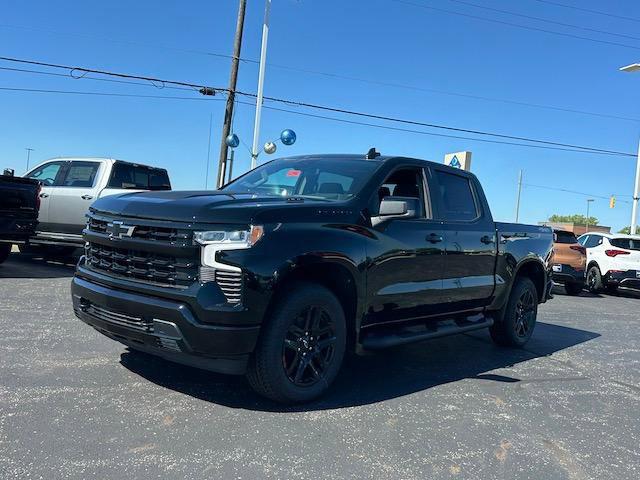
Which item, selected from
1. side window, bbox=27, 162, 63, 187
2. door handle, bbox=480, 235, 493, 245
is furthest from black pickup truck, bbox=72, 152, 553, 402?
side window, bbox=27, 162, 63, 187

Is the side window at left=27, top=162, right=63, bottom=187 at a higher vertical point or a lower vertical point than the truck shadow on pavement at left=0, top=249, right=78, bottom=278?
higher

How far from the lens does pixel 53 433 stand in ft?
10.9

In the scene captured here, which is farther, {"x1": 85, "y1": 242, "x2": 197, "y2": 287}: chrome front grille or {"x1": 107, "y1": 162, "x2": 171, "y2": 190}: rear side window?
{"x1": 107, "y1": 162, "x2": 171, "y2": 190}: rear side window

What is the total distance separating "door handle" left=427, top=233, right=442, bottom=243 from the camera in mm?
5070

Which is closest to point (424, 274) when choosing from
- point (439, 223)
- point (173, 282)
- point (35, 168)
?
point (439, 223)

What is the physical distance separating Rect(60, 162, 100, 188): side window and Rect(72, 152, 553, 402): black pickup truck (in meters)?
6.30

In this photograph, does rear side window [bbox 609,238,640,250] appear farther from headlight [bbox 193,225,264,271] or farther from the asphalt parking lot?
headlight [bbox 193,225,264,271]

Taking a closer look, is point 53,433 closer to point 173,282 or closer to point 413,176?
point 173,282

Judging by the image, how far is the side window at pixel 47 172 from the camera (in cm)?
1114

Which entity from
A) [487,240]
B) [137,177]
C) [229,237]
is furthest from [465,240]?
Answer: [137,177]

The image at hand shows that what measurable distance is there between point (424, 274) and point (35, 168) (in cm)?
919

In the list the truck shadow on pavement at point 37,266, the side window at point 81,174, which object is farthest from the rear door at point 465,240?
the side window at point 81,174

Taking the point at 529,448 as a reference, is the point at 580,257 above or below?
above

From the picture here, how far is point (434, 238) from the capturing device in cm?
514
